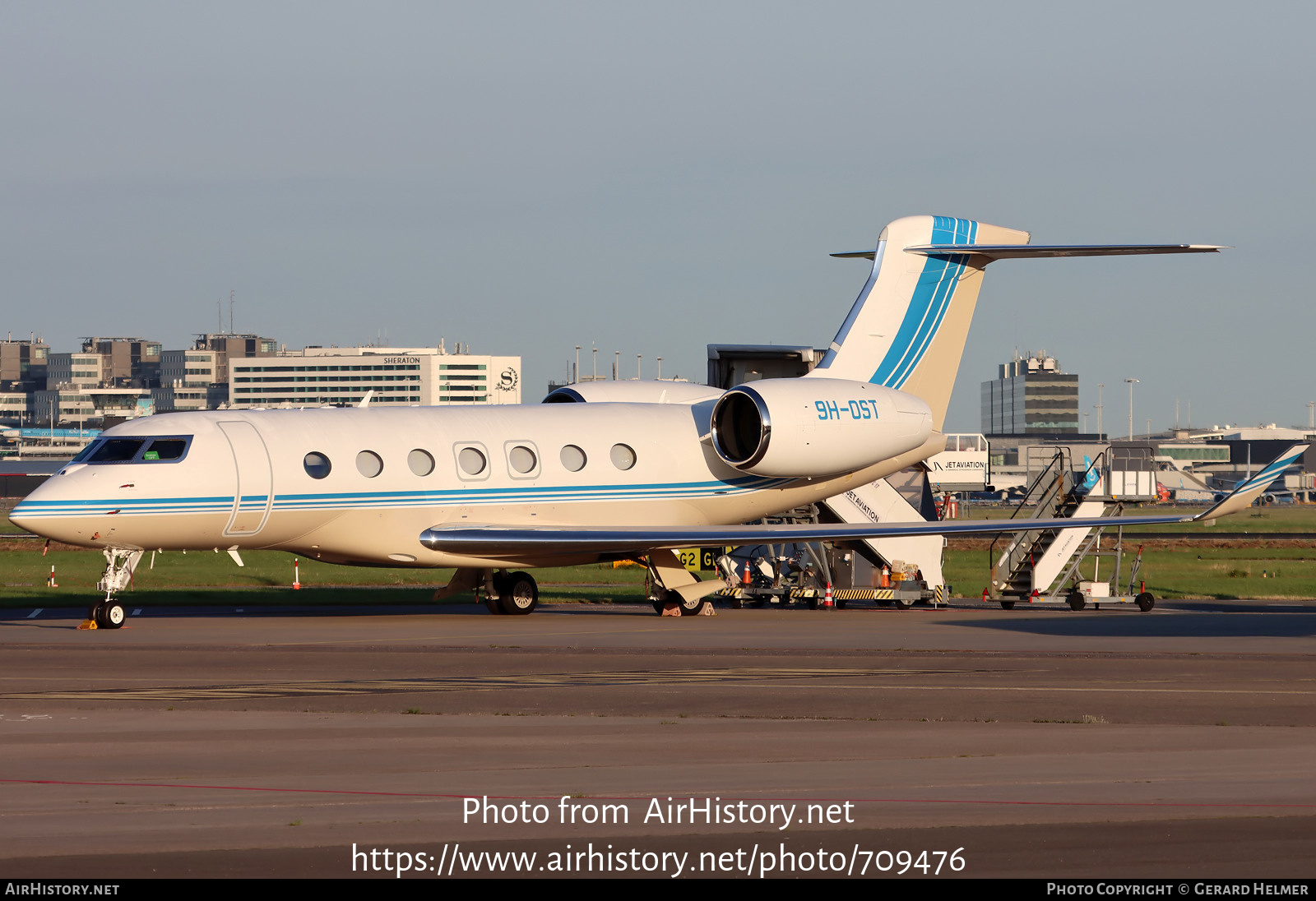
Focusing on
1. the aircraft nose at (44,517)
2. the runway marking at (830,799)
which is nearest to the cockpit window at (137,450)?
the aircraft nose at (44,517)

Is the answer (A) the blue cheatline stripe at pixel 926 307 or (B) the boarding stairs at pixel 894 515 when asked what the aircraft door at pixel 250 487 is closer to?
(B) the boarding stairs at pixel 894 515

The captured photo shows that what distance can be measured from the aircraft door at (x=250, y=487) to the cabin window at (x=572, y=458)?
18.8ft

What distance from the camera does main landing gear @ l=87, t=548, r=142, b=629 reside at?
78.9 feet

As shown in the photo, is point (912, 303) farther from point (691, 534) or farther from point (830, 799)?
point (830, 799)

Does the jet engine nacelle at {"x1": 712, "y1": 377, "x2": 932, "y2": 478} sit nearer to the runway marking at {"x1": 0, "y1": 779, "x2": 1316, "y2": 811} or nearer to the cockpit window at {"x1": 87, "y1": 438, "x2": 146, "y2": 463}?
the cockpit window at {"x1": 87, "y1": 438, "x2": 146, "y2": 463}

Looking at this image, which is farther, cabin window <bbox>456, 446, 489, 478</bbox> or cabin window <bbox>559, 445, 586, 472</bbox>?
cabin window <bbox>559, 445, 586, 472</bbox>

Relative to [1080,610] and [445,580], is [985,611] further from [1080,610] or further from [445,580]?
[445,580]

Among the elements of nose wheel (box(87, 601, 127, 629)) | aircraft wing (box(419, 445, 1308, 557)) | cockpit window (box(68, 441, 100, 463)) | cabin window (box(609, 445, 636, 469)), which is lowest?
nose wheel (box(87, 601, 127, 629))

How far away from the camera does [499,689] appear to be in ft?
51.7

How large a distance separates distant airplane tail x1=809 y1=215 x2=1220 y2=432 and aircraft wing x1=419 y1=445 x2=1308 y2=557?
575cm

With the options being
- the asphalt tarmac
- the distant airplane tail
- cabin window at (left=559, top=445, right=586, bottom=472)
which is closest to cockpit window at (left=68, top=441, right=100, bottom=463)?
the asphalt tarmac

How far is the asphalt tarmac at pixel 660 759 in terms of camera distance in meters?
8.13

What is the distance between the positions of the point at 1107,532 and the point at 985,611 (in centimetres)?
2000
